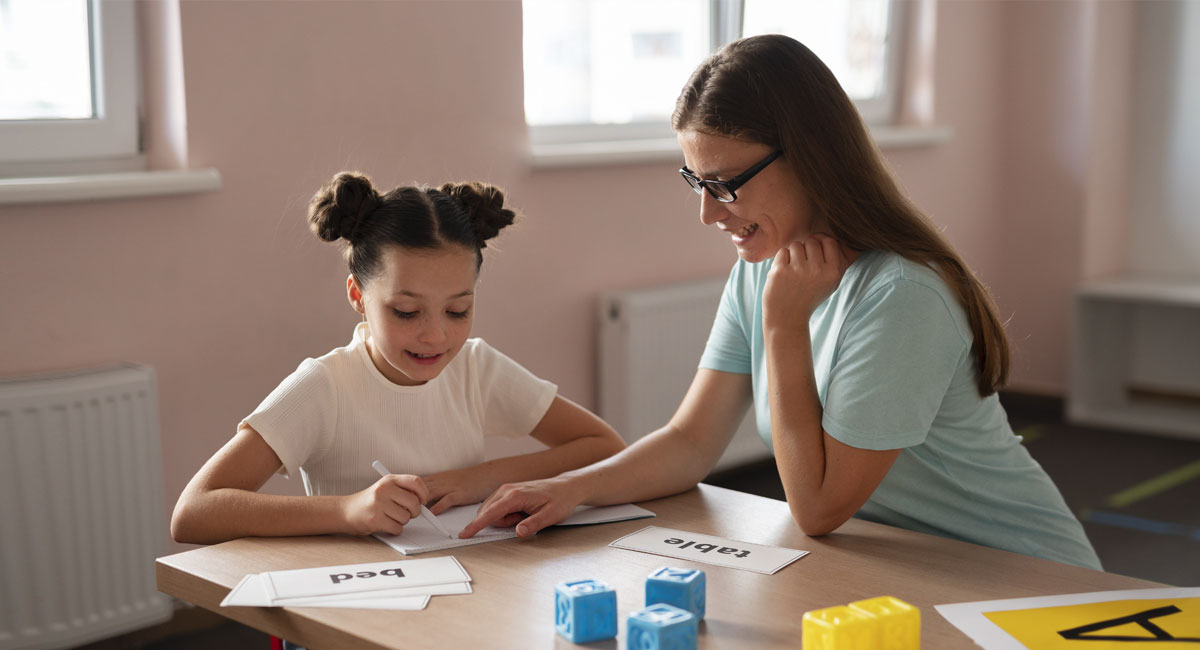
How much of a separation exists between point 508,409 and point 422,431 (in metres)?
0.18

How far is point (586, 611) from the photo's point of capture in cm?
107

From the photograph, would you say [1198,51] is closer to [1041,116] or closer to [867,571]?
[1041,116]

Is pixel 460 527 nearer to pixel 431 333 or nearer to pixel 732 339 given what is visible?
pixel 431 333

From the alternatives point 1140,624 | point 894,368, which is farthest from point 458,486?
point 1140,624

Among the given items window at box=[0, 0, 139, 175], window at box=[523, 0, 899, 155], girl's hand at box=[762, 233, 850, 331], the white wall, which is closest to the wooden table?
girl's hand at box=[762, 233, 850, 331]

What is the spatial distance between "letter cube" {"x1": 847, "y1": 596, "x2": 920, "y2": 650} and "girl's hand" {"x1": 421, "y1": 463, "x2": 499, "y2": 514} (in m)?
0.63

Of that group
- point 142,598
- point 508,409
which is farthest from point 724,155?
point 142,598

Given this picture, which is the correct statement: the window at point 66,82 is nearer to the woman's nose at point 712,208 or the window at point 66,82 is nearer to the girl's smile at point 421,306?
the girl's smile at point 421,306

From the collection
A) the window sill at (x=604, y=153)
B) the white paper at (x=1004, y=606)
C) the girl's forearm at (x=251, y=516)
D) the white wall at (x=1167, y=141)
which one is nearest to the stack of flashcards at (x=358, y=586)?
the girl's forearm at (x=251, y=516)

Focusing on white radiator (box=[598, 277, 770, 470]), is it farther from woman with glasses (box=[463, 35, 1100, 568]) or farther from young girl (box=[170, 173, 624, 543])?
woman with glasses (box=[463, 35, 1100, 568])

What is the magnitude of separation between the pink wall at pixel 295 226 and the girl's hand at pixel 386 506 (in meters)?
1.30

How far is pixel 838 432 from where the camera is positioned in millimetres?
1425

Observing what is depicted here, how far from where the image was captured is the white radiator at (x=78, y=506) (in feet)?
7.41

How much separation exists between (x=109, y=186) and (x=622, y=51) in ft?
5.73
